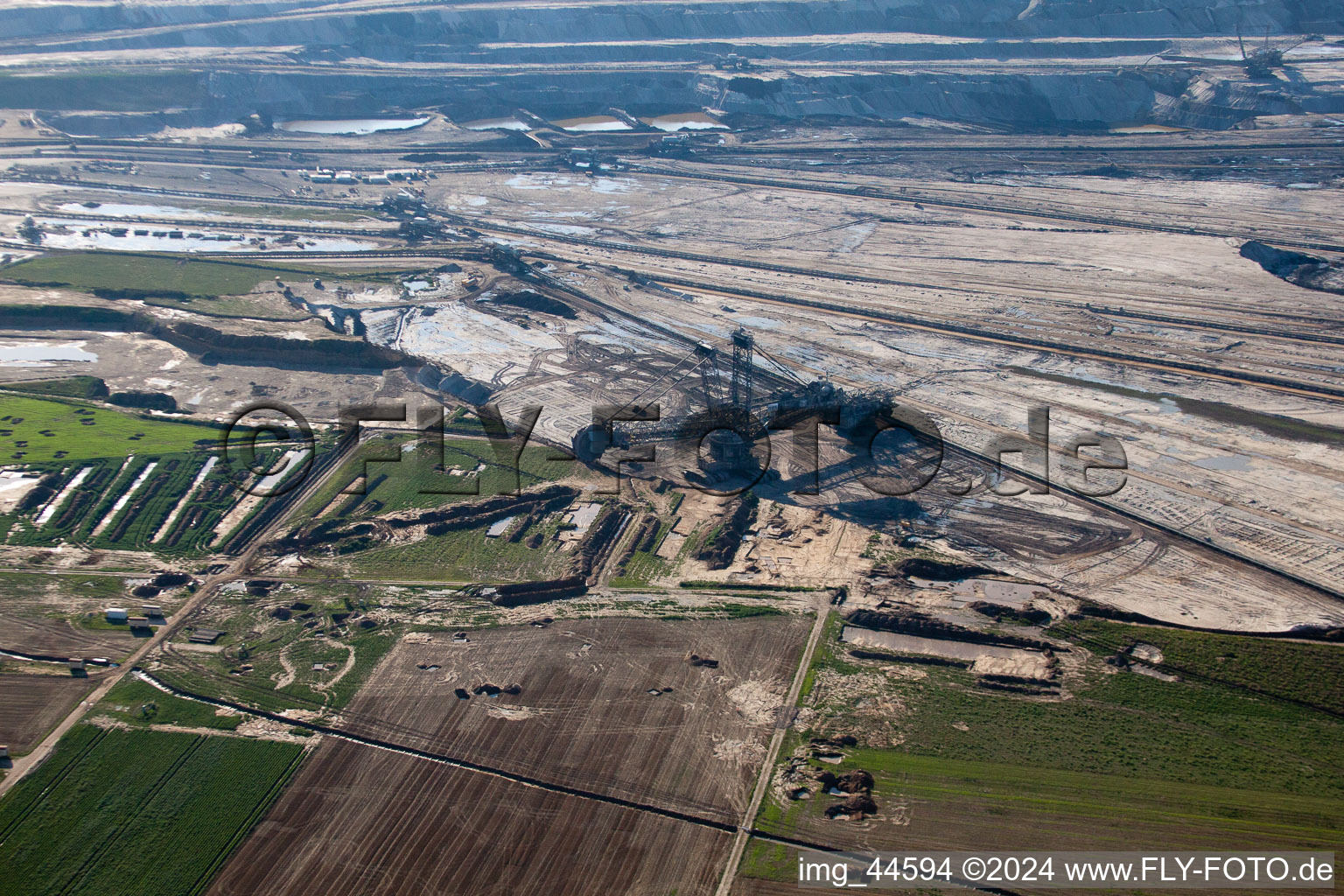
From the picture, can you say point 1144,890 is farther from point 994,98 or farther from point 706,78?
point 706,78

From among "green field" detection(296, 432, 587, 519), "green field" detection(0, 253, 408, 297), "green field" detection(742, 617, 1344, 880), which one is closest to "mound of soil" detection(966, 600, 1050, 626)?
"green field" detection(742, 617, 1344, 880)

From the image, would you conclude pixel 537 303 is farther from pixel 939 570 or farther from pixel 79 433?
pixel 939 570

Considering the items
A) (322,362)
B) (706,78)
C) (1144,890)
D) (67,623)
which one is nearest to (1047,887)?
(1144,890)

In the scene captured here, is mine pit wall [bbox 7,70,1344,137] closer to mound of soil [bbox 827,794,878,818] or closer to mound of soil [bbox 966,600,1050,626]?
mound of soil [bbox 966,600,1050,626]

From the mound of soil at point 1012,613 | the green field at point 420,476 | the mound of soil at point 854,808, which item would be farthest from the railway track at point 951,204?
the mound of soil at point 854,808

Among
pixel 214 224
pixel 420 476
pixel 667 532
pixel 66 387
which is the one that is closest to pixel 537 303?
pixel 420 476

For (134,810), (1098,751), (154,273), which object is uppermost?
(154,273)

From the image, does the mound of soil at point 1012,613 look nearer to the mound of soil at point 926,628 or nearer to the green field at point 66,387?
the mound of soil at point 926,628
